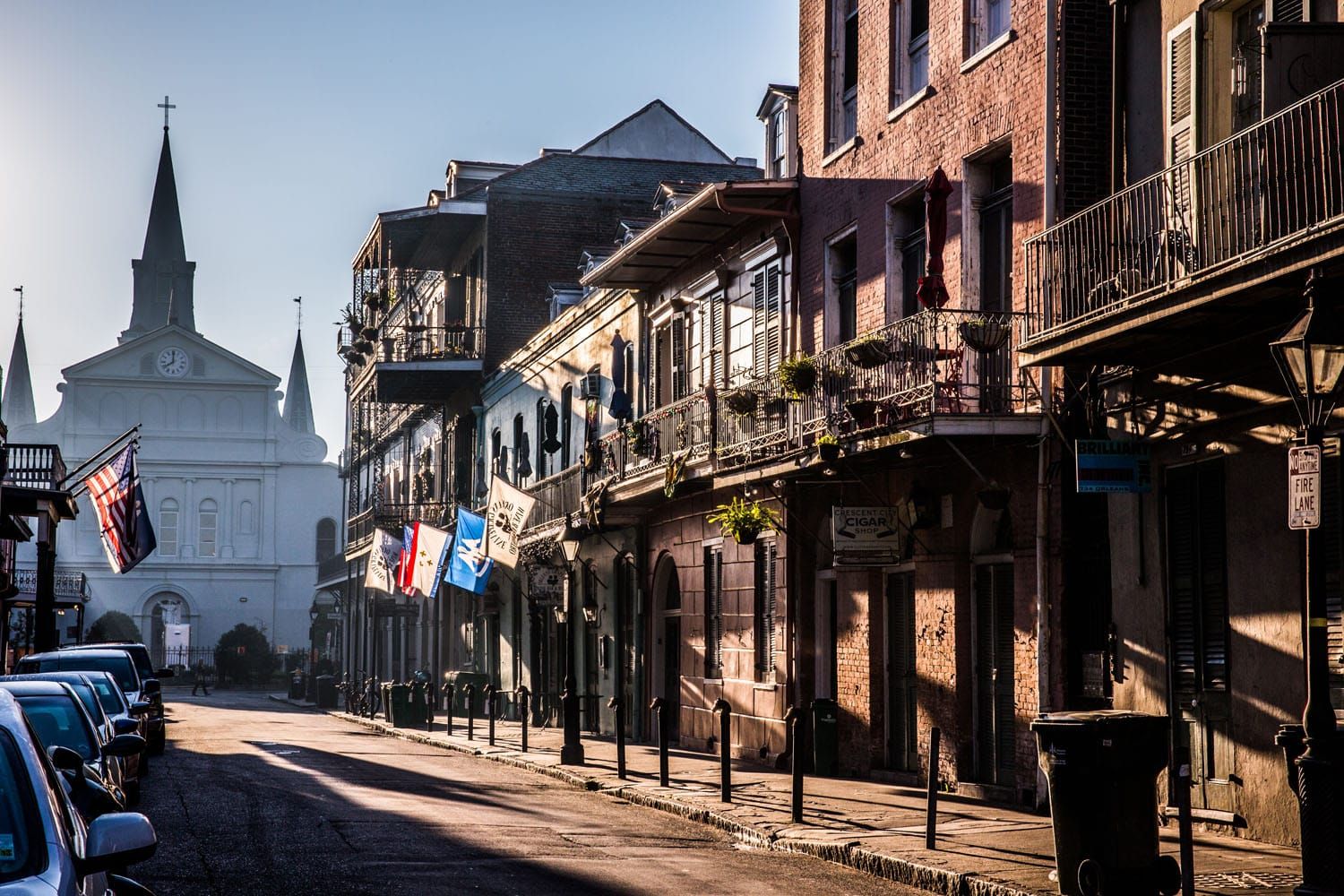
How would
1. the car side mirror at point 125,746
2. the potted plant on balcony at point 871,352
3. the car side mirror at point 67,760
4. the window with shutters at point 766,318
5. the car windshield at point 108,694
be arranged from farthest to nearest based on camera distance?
the window with shutters at point 766,318 → the car windshield at point 108,694 → the potted plant on balcony at point 871,352 → the car side mirror at point 125,746 → the car side mirror at point 67,760

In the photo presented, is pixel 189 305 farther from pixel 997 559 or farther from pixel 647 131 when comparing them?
pixel 997 559

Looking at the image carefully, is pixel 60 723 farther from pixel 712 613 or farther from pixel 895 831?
pixel 712 613

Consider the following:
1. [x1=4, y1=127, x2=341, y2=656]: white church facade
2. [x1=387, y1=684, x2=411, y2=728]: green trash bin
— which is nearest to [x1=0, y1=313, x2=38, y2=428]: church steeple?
[x1=4, y1=127, x2=341, y2=656]: white church facade

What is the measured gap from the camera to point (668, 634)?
29.7 metres

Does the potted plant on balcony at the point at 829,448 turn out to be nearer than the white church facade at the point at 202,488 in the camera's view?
Yes

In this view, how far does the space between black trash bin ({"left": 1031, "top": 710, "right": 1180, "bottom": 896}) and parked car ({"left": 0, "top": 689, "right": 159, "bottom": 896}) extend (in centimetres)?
620

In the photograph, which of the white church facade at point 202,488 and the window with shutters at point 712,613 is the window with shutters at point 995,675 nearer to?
the window with shutters at point 712,613

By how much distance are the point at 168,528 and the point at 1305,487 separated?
81878 mm

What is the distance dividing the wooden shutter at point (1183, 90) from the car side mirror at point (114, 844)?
11.4 meters

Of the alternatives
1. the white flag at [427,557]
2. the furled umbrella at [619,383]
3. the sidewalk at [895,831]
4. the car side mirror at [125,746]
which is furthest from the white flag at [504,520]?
the car side mirror at [125,746]

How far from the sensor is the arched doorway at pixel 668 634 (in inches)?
1148

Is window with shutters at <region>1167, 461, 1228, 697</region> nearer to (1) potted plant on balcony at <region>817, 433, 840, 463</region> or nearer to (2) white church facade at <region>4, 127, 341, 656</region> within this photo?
(1) potted plant on balcony at <region>817, 433, 840, 463</region>

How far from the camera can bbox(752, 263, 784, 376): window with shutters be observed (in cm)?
2439

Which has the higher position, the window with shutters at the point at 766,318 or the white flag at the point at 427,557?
the window with shutters at the point at 766,318
